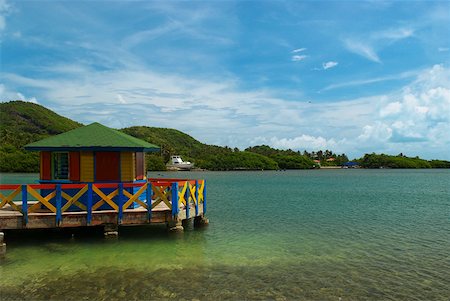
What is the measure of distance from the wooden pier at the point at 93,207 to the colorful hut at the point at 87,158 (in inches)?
22.4

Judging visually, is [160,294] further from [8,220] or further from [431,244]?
[431,244]

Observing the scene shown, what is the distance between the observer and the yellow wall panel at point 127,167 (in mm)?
17047

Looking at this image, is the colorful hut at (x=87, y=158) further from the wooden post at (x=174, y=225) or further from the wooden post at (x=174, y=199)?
the wooden post at (x=174, y=225)

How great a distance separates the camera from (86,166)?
16688 mm

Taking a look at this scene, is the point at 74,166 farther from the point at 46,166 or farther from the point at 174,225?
the point at 174,225

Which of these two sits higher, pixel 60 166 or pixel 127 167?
pixel 60 166

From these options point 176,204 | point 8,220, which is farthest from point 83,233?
point 176,204

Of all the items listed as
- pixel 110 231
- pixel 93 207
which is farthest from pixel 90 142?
pixel 110 231

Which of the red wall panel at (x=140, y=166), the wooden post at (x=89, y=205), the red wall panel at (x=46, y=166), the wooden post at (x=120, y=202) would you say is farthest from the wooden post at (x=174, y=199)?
the red wall panel at (x=46, y=166)

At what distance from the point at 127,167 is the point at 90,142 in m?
1.94

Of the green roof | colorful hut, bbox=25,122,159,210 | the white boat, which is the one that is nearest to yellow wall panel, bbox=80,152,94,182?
colorful hut, bbox=25,122,159,210

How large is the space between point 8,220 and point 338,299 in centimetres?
1227

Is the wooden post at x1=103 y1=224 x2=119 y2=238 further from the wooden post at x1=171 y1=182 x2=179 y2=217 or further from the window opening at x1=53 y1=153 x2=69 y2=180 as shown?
the window opening at x1=53 y1=153 x2=69 y2=180

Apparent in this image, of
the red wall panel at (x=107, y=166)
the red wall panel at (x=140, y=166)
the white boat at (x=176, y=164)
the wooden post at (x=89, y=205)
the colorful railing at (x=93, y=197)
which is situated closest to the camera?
the colorful railing at (x=93, y=197)
